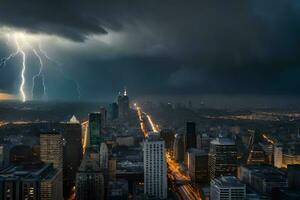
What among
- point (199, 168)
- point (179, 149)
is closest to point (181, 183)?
point (199, 168)

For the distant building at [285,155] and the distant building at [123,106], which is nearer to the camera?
the distant building at [285,155]

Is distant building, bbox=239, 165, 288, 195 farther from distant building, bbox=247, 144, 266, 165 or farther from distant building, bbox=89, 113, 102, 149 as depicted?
distant building, bbox=89, 113, 102, 149

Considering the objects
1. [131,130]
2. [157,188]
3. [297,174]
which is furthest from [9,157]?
[131,130]

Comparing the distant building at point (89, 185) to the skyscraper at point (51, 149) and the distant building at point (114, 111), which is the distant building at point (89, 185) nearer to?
the skyscraper at point (51, 149)

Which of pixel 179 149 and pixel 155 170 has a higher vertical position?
pixel 155 170

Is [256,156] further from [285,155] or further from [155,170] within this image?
[155,170]

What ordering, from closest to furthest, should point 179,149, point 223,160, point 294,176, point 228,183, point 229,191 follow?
point 229,191, point 228,183, point 294,176, point 223,160, point 179,149

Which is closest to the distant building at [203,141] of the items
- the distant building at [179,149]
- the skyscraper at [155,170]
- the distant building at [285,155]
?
the distant building at [179,149]
